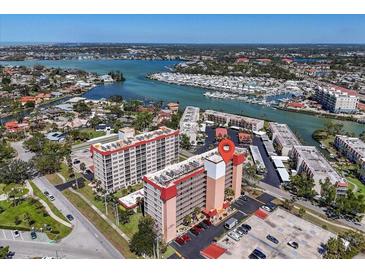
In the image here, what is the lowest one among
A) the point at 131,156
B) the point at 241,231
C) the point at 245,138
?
the point at 241,231

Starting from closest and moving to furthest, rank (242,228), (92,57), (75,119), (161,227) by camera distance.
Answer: (161,227) < (242,228) < (75,119) < (92,57)

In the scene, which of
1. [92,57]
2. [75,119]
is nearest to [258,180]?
[75,119]

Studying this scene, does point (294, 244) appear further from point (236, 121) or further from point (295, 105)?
point (295, 105)

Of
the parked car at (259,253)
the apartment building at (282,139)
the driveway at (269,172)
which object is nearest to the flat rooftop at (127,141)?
the driveway at (269,172)

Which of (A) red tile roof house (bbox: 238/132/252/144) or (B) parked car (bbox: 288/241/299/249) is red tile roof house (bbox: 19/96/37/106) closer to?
(A) red tile roof house (bbox: 238/132/252/144)

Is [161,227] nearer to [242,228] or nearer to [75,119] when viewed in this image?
[242,228]

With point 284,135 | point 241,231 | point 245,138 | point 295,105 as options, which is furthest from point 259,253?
point 295,105

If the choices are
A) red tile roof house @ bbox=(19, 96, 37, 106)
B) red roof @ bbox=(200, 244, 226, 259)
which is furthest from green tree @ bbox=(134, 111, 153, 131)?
red roof @ bbox=(200, 244, 226, 259)
